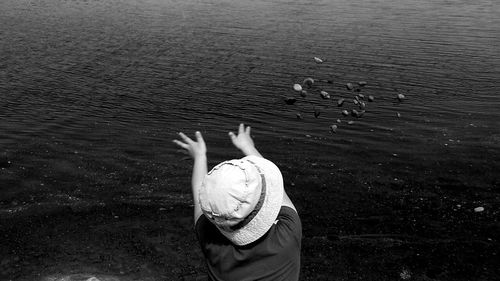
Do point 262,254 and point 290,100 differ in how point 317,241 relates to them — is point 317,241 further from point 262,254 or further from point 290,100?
point 290,100

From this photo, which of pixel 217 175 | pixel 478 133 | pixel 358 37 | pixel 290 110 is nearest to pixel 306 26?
pixel 358 37

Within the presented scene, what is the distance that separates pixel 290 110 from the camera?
19969 millimetres

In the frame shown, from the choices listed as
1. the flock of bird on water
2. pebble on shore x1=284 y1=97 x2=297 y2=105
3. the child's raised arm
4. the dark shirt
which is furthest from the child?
pebble on shore x1=284 y1=97 x2=297 y2=105

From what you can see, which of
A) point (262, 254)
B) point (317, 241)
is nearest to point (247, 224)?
point (262, 254)

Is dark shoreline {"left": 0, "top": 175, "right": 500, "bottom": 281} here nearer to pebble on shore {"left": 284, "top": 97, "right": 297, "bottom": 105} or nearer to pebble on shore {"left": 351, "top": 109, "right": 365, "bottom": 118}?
pebble on shore {"left": 351, "top": 109, "right": 365, "bottom": 118}

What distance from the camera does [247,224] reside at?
329 centimetres

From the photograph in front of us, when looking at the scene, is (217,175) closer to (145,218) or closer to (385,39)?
(145,218)

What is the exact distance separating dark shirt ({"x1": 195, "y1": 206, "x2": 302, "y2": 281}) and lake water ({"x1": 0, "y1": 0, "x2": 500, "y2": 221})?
8.84m

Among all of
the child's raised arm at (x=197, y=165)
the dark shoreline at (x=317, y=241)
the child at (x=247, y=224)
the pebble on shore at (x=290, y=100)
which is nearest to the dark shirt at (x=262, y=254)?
the child at (x=247, y=224)

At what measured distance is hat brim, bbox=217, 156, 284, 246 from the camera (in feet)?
10.8

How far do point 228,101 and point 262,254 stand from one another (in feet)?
59.0

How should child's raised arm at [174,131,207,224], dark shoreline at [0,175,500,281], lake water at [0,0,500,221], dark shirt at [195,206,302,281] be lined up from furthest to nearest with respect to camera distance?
lake water at [0,0,500,221]
dark shoreline at [0,175,500,281]
child's raised arm at [174,131,207,224]
dark shirt at [195,206,302,281]

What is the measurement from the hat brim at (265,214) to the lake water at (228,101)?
912 cm

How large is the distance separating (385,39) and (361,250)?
2642cm
